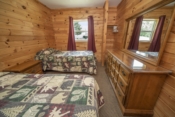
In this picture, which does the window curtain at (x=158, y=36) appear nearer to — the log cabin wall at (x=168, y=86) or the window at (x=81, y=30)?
the log cabin wall at (x=168, y=86)

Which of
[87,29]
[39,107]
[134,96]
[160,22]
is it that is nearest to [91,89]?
[39,107]

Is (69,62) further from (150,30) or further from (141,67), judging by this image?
(150,30)

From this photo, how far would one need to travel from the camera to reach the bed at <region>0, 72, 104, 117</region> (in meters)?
0.62

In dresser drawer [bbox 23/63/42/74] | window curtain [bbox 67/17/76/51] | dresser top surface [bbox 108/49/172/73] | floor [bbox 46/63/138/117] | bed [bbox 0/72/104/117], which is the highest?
window curtain [bbox 67/17/76/51]

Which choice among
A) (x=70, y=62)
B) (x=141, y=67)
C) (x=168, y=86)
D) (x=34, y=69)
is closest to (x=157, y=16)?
(x=141, y=67)

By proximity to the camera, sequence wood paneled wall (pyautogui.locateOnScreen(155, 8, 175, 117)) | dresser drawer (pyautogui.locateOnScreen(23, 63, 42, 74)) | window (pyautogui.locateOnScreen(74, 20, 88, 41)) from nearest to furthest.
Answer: wood paneled wall (pyautogui.locateOnScreen(155, 8, 175, 117)), dresser drawer (pyautogui.locateOnScreen(23, 63, 42, 74)), window (pyautogui.locateOnScreen(74, 20, 88, 41))

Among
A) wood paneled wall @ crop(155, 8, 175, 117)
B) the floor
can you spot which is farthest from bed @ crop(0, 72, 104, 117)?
wood paneled wall @ crop(155, 8, 175, 117)

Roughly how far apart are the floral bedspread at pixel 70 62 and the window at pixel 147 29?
141 centimetres

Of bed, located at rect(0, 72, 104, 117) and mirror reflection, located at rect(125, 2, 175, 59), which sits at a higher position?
mirror reflection, located at rect(125, 2, 175, 59)

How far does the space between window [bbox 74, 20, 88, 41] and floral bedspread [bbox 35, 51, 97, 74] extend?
4.82ft

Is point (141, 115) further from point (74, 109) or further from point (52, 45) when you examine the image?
point (52, 45)

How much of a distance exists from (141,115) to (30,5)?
3864 mm

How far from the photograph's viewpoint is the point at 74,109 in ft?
2.09

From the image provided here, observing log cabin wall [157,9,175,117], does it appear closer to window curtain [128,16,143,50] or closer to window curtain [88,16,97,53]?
window curtain [128,16,143,50]
